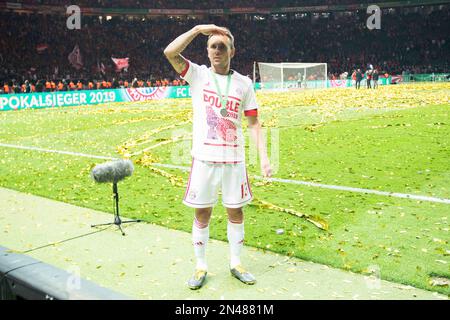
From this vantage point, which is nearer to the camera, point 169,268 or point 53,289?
point 53,289

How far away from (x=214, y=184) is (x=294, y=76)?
39.2 meters

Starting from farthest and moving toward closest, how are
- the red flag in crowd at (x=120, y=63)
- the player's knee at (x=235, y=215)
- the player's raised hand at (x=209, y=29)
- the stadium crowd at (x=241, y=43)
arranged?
the red flag in crowd at (x=120, y=63) < the stadium crowd at (x=241, y=43) < the player's knee at (x=235, y=215) < the player's raised hand at (x=209, y=29)

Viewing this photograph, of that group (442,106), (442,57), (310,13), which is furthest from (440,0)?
(442,106)

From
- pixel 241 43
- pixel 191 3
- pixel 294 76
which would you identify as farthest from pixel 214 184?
pixel 191 3

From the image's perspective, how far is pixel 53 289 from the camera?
6.90 feet

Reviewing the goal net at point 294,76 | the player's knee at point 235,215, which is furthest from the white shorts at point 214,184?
the goal net at point 294,76

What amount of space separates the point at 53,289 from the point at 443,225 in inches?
185

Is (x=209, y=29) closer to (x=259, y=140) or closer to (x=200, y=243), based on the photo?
(x=259, y=140)

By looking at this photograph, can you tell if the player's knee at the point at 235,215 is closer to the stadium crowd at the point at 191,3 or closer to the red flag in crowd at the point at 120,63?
the red flag in crowd at the point at 120,63

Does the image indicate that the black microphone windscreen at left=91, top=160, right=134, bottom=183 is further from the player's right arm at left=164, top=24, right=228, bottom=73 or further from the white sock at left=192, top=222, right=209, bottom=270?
the player's right arm at left=164, top=24, right=228, bottom=73

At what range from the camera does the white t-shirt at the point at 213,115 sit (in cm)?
381

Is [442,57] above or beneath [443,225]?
above

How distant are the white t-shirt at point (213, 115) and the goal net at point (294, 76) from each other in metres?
36.0

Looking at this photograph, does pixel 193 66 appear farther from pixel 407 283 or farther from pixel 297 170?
pixel 297 170
